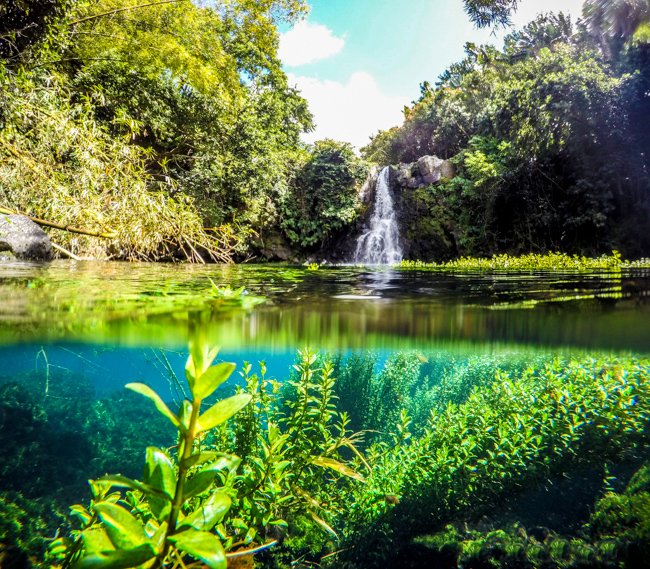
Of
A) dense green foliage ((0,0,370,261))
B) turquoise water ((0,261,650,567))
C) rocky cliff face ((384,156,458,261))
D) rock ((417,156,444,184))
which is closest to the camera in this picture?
turquoise water ((0,261,650,567))

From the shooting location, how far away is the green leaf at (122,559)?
34.0 inches

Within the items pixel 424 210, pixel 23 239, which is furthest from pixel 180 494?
pixel 424 210

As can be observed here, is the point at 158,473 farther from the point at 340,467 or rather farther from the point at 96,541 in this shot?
the point at 340,467

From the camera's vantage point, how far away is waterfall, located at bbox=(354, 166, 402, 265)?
72.1 feet

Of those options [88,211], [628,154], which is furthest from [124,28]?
[628,154]

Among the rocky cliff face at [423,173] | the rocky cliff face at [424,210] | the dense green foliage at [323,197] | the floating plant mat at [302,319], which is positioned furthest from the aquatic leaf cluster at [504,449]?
the rocky cliff face at [423,173]

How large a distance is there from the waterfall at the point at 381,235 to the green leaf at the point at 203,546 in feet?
68.1

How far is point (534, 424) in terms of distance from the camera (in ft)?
14.5

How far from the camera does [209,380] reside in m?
0.89

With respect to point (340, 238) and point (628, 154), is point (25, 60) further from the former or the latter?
point (628, 154)

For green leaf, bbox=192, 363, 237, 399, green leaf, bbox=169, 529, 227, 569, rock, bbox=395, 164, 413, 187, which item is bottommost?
green leaf, bbox=169, 529, 227, 569

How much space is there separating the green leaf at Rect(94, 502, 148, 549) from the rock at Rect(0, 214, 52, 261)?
8883 mm

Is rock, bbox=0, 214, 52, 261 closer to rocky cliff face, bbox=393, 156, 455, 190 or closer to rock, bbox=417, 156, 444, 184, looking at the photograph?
rocky cliff face, bbox=393, 156, 455, 190

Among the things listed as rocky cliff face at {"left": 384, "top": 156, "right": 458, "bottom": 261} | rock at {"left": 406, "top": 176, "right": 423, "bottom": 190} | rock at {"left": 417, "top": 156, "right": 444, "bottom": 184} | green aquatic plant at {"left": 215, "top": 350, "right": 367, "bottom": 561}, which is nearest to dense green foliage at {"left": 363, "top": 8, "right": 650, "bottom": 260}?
rocky cliff face at {"left": 384, "top": 156, "right": 458, "bottom": 261}
